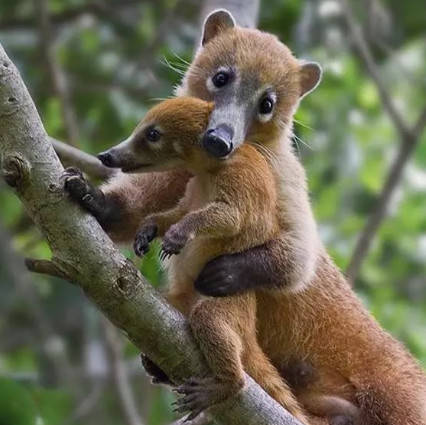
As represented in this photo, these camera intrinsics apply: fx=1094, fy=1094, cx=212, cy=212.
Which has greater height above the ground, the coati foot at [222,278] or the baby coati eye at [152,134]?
the baby coati eye at [152,134]

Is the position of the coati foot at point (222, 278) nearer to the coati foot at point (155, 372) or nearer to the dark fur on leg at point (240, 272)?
the dark fur on leg at point (240, 272)

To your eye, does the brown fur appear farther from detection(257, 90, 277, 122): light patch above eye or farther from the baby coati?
detection(257, 90, 277, 122): light patch above eye

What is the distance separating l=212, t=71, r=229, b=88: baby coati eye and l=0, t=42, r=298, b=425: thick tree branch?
1492 millimetres

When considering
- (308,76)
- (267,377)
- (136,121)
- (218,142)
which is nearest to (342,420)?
(267,377)

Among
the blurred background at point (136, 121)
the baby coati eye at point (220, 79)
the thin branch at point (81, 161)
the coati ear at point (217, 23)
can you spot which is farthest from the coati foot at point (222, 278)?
the blurred background at point (136, 121)

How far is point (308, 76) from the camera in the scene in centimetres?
571

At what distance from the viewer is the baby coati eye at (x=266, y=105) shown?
5.20m

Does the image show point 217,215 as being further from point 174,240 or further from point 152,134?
point 152,134

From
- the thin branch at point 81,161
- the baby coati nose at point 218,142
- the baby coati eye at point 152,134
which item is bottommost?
the thin branch at point 81,161

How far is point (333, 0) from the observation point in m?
9.48

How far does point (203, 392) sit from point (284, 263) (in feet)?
2.38

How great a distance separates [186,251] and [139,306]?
0.78 metres

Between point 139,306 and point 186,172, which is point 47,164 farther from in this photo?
point 186,172

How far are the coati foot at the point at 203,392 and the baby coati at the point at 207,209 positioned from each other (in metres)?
0.21
